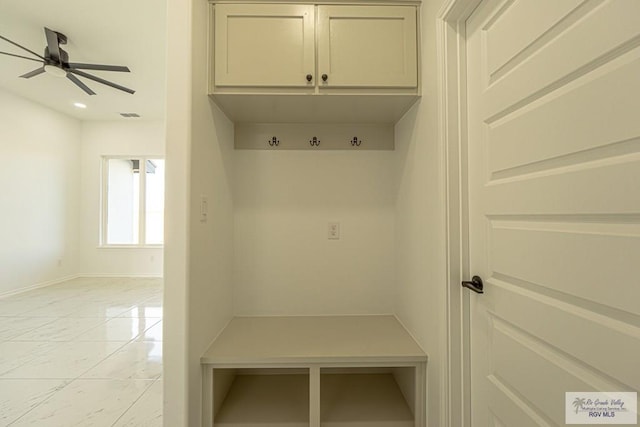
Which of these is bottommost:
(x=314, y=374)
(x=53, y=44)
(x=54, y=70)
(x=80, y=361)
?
(x=80, y=361)

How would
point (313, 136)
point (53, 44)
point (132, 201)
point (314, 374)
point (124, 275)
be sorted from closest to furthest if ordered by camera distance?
point (314, 374), point (313, 136), point (53, 44), point (124, 275), point (132, 201)

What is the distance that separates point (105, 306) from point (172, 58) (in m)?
3.87

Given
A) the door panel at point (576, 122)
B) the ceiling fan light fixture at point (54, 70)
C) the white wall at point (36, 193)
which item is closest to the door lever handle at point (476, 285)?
the door panel at point (576, 122)

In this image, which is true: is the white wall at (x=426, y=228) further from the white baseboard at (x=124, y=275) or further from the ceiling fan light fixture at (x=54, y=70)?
the white baseboard at (x=124, y=275)

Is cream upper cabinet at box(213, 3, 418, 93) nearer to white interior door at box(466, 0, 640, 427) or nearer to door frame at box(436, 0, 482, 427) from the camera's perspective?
door frame at box(436, 0, 482, 427)

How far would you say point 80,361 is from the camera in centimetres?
228

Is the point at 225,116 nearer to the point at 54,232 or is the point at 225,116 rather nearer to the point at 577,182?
the point at 577,182

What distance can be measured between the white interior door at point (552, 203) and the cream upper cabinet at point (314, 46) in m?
0.44

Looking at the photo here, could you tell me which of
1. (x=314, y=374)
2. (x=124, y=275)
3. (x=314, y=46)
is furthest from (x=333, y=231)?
(x=124, y=275)

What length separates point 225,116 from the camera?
5.65ft

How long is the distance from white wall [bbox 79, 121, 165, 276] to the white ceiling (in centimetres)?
94

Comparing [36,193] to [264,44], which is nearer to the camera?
[264,44]

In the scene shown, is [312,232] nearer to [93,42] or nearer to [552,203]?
[552,203]

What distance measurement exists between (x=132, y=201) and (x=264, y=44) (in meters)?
5.49
